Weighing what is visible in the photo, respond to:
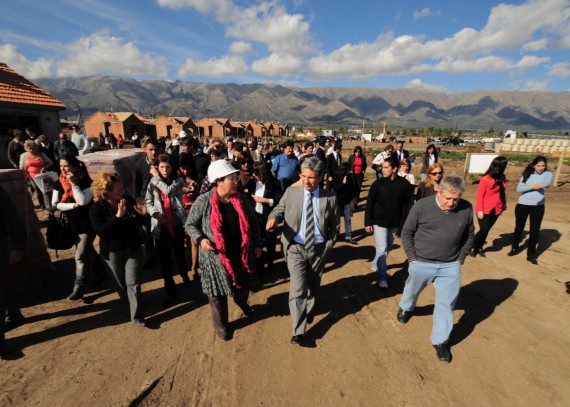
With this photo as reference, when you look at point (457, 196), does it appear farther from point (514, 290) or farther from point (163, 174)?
point (163, 174)

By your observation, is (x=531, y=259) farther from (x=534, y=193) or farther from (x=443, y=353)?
(x=443, y=353)

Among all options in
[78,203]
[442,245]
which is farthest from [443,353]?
[78,203]

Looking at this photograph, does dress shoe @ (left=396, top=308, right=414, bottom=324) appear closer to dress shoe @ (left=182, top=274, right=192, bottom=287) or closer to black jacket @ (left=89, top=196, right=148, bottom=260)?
dress shoe @ (left=182, top=274, right=192, bottom=287)

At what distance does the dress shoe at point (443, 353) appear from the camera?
306 cm

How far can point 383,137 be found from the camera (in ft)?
257

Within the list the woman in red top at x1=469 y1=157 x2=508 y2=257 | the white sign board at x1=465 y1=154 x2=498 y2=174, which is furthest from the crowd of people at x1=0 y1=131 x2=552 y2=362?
the white sign board at x1=465 y1=154 x2=498 y2=174

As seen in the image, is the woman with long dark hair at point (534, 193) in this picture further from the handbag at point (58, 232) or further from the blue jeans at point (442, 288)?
the handbag at point (58, 232)

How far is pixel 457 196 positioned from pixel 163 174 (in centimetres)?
346

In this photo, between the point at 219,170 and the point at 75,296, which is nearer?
the point at 219,170

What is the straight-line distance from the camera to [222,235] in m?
2.98

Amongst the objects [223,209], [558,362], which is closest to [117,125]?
[223,209]

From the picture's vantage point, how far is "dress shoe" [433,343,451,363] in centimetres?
306

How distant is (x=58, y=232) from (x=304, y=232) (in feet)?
11.2

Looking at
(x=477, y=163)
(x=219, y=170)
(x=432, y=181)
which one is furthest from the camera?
(x=477, y=163)
